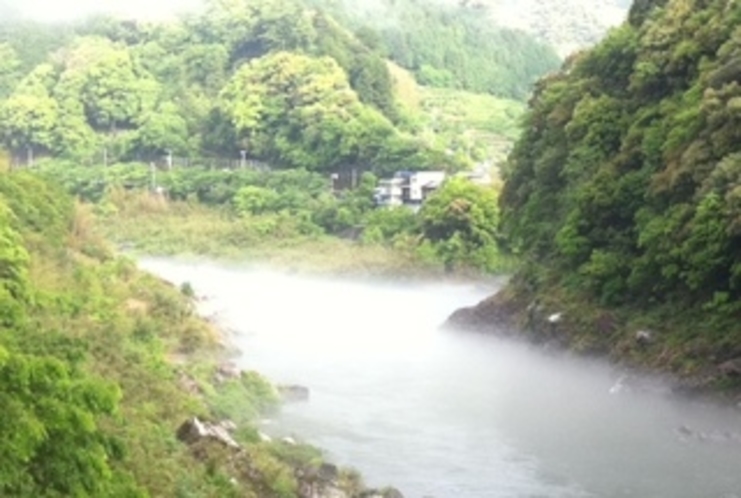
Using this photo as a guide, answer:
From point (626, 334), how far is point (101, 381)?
21356 millimetres

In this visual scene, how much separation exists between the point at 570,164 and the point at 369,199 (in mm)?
29993

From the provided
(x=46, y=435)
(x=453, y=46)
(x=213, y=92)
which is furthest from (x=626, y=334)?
(x=453, y=46)

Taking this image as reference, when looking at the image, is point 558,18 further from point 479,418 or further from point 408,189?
point 479,418

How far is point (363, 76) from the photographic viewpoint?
3438 inches

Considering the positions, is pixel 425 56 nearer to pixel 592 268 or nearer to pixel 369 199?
pixel 369 199

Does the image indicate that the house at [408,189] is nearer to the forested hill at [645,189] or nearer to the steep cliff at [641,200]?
the steep cliff at [641,200]

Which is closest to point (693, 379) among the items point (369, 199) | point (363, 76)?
point (369, 199)

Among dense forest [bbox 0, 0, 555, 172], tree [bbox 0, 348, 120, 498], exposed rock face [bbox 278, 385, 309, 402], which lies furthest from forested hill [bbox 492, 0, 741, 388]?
dense forest [bbox 0, 0, 555, 172]

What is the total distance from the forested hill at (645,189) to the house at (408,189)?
23516mm

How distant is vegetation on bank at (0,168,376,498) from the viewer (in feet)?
39.9

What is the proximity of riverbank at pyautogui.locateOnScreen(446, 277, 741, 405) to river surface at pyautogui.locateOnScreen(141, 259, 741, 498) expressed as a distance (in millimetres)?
517

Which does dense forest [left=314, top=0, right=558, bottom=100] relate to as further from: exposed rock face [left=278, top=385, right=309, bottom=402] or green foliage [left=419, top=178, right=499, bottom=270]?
exposed rock face [left=278, top=385, right=309, bottom=402]

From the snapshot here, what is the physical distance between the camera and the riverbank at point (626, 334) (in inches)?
1161

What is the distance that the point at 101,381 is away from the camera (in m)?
14.7
